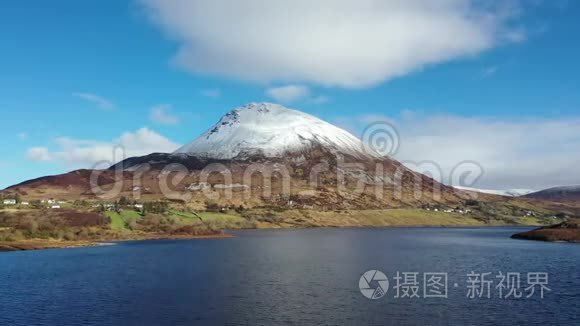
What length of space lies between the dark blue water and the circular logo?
120cm

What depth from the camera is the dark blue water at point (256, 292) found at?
4938 cm

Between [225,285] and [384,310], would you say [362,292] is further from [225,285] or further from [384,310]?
[225,285]

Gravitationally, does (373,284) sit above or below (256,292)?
Answer: above

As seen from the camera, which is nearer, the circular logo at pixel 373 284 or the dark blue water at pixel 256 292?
the dark blue water at pixel 256 292

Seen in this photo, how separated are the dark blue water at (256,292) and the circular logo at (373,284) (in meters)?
1.20

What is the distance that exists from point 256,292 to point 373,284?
672 inches

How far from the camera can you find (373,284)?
69625 millimetres

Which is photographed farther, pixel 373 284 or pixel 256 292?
pixel 373 284

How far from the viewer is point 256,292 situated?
209 ft

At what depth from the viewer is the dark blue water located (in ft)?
162

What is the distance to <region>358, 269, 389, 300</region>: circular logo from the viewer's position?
6150 centimetres

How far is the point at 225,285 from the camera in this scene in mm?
70000

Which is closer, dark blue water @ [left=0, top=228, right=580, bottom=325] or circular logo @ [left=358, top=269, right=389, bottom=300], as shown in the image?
dark blue water @ [left=0, top=228, right=580, bottom=325]

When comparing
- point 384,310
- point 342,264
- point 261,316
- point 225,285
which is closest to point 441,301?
point 384,310
